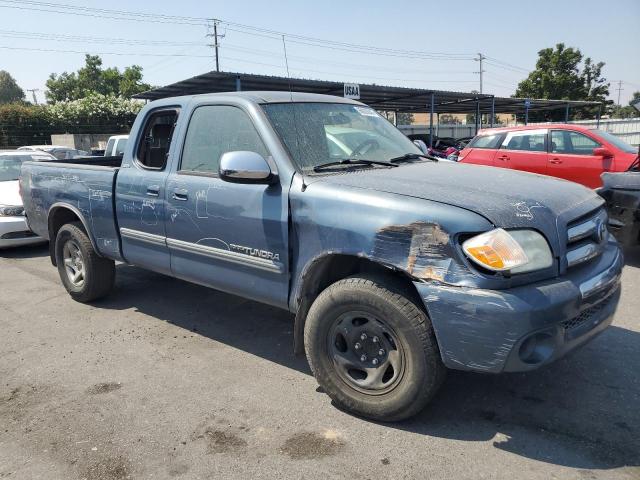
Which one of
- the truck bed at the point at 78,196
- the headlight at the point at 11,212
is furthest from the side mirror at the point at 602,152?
the headlight at the point at 11,212

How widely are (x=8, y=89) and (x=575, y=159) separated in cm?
13182

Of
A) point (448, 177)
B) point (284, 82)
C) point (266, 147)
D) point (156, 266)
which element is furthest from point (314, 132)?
point (284, 82)

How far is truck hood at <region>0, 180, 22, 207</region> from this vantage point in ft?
26.3

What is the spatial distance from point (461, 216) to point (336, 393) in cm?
131

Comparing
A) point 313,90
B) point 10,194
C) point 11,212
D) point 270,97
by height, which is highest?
point 313,90

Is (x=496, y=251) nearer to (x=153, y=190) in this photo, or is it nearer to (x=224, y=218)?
(x=224, y=218)

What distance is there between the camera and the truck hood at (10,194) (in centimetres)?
802

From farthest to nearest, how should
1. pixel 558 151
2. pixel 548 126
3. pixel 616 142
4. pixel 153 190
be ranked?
pixel 548 126 < pixel 558 151 < pixel 616 142 < pixel 153 190

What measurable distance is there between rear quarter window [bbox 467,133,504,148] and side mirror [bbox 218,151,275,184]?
24.8 feet

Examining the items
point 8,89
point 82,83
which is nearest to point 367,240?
point 82,83

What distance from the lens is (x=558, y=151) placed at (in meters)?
9.04

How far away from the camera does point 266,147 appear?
11.3ft

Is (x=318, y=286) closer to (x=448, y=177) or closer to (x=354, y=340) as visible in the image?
(x=354, y=340)

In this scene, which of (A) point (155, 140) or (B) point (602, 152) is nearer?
(A) point (155, 140)
